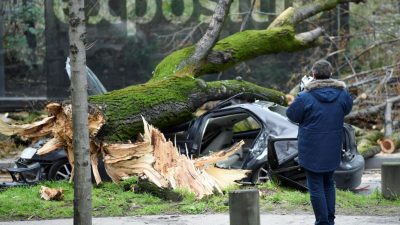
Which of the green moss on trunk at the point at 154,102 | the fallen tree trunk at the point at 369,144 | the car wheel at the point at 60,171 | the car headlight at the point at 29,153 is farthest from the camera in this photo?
the fallen tree trunk at the point at 369,144

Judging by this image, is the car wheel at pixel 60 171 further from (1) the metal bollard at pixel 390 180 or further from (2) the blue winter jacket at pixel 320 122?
(2) the blue winter jacket at pixel 320 122

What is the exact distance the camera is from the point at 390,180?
10.3 meters

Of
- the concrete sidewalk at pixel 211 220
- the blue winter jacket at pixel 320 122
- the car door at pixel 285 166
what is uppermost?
the blue winter jacket at pixel 320 122

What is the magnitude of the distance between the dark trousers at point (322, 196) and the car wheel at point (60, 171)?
559 cm

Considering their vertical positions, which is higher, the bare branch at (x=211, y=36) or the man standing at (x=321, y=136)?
the bare branch at (x=211, y=36)

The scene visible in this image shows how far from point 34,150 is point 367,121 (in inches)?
363

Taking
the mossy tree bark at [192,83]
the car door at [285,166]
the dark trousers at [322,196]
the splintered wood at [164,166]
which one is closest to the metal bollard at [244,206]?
the dark trousers at [322,196]

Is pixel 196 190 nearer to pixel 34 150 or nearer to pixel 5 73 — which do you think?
pixel 34 150

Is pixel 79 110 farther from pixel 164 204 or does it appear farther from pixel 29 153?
pixel 29 153

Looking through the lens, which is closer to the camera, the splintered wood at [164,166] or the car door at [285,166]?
the splintered wood at [164,166]

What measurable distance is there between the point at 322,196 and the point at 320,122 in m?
0.72

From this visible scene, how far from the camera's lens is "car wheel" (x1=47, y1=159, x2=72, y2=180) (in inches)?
492

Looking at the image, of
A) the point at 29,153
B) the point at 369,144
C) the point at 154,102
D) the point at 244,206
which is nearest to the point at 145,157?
the point at 154,102

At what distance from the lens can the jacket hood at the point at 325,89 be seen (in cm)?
793
